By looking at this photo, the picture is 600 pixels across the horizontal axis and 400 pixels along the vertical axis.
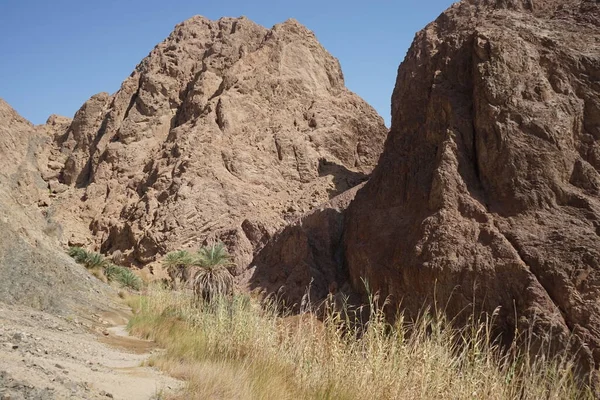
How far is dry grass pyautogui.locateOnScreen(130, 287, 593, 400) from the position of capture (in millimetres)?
4164

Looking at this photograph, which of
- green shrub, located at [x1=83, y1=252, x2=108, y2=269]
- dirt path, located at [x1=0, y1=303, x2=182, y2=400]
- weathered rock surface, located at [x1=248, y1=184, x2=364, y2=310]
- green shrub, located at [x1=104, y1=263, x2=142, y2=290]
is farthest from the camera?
green shrub, located at [x1=104, y1=263, x2=142, y2=290]

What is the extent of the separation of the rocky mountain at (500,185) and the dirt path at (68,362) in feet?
21.4

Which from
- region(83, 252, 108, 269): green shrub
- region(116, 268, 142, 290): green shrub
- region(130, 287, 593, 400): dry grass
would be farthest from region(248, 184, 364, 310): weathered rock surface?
region(130, 287, 593, 400): dry grass

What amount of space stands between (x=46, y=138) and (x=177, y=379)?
46.8m

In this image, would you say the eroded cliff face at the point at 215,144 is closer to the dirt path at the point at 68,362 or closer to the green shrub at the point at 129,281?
the green shrub at the point at 129,281

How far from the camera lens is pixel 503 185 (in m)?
16.4

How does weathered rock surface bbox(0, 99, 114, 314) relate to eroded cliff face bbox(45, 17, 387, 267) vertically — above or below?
below

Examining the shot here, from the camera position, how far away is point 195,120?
3666cm

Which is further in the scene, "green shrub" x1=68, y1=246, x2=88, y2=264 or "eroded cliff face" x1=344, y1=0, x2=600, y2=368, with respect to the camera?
"green shrub" x1=68, y1=246, x2=88, y2=264

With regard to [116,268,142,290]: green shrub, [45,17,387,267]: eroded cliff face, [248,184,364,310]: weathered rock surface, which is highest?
[45,17,387,267]: eroded cliff face

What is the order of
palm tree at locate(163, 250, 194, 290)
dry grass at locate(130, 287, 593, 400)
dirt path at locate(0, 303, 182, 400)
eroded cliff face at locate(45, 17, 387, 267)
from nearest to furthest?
dry grass at locate(130, 287, 593, 400), dirt path at locate(0, 303, 182, 400), palm tree at locate(163, 250, 194, 290), eroded cliff face at locate(45, 17, 387, 267)

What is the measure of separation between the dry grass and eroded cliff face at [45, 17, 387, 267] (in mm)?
20741

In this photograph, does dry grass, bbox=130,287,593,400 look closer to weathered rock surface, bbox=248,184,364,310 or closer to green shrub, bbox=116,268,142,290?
weathered rock surface, bbox=248,184,364,310

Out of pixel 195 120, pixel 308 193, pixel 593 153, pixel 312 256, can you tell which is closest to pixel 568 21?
pixel 593 153
